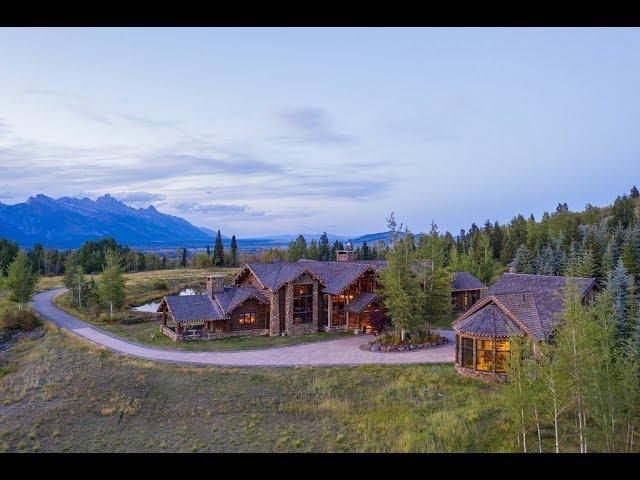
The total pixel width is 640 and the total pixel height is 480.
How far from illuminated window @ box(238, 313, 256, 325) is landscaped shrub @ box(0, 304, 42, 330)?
712 inches

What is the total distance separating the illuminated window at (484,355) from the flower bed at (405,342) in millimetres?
6147

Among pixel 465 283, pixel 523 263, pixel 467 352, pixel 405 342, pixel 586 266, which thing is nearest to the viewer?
pixel 467 352

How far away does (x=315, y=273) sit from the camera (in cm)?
3538

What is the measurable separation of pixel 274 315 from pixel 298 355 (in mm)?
6528

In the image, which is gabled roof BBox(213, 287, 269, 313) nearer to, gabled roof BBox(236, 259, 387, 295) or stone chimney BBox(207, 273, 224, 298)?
stone chimney BBox(207, 273, 224, 298)

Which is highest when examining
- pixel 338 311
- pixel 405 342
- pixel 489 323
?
pixel 489 323

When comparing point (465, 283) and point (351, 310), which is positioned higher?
point (465, 283)

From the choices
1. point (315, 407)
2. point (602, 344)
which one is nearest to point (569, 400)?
point (602, 344)

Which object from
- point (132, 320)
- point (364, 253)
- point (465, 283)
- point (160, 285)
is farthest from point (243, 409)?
point (364, 253)

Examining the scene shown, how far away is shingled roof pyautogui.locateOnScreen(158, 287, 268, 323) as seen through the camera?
31.7m

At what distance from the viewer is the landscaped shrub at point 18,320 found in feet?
125

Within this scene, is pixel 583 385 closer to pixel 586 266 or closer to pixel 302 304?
pixel 302 304

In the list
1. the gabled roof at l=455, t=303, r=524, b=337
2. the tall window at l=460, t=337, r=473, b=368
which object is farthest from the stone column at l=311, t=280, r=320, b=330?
the tall window at l=460, t=337, r=473, b=368

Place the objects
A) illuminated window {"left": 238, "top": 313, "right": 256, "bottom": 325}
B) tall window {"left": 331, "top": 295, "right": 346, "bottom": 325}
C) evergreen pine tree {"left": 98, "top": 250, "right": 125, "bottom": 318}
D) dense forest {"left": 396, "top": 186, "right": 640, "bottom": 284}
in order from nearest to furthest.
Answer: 1. illuminated window {"left": 238, "top": 313, "right": 256, "bottom": 325}
2. tall window {"left": 331, "top": 295, "right": 346, "bottom": 325}
3. evergreen pine tree {"left": 98, "top": 250, "right": 125, "bottom": 318}
4. dense forest {"left": 396, "top": 186, "right": 640, "bottom": 284}
